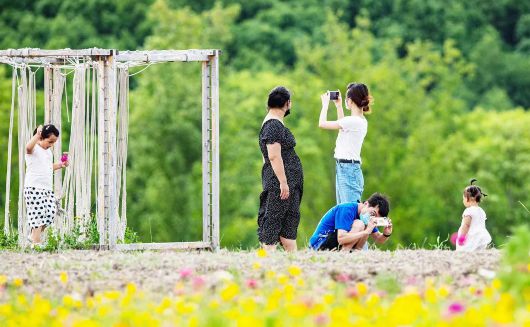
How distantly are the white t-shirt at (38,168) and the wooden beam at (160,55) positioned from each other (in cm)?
110

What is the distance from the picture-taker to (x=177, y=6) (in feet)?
159

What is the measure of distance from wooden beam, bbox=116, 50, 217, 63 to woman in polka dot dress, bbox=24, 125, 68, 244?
91 centimetres

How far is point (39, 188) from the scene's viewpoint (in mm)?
11211

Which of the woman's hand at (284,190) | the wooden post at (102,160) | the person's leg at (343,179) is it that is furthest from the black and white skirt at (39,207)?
the person's leg at (343,179)

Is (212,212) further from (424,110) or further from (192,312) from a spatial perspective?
(424,110)

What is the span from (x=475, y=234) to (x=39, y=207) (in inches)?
151

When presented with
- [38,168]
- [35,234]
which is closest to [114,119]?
[38,168]

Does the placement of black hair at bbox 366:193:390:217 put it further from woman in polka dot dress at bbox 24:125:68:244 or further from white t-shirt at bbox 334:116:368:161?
woman in polka dot dress at bbox 24:125:68:244

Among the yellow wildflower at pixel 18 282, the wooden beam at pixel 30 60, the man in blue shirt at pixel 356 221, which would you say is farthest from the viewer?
the wooden beam at pixel 30 60

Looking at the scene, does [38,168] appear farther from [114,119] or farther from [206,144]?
[206,144]

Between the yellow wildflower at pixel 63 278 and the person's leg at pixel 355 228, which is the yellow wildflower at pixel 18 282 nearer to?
the yellow wildflower at pixel 63 278

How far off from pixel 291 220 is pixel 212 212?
120 cm

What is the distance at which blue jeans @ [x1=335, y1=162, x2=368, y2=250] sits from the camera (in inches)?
397

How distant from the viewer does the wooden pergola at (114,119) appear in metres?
10.6
